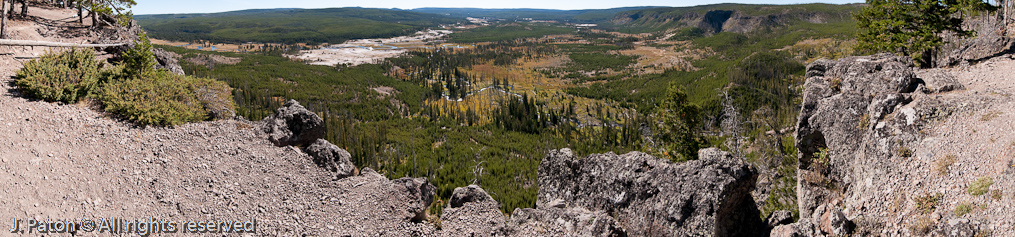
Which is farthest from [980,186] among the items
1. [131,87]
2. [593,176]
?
[131,87]

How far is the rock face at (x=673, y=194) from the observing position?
698 inches

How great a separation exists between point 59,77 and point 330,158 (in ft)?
44.9

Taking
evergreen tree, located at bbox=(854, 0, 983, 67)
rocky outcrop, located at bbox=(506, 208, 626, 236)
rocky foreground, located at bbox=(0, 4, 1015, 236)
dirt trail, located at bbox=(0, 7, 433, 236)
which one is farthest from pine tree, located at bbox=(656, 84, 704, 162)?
dirt trail, located at bbox=(0, 7, 433, 236)

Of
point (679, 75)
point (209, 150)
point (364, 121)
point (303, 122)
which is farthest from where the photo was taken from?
point (679, 75)

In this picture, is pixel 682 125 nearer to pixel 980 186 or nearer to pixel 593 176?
pixel 593 176

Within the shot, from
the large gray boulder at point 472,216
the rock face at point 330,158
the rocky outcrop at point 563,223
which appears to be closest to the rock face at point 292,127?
the rock face at point 330,158

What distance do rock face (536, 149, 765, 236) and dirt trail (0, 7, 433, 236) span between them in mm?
9515

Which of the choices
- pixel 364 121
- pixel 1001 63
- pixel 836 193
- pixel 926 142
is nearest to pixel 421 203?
pixel 836 193

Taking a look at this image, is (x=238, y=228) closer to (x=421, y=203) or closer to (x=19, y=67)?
(x=421, y=203)

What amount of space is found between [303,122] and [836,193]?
1118 inches

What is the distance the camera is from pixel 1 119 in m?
17.8

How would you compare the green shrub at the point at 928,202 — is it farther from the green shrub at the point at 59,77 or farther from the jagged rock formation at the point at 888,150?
the green shrub at the point at 59,77

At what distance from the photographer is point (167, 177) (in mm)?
18531

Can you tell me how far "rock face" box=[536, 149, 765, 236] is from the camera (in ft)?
58.2
